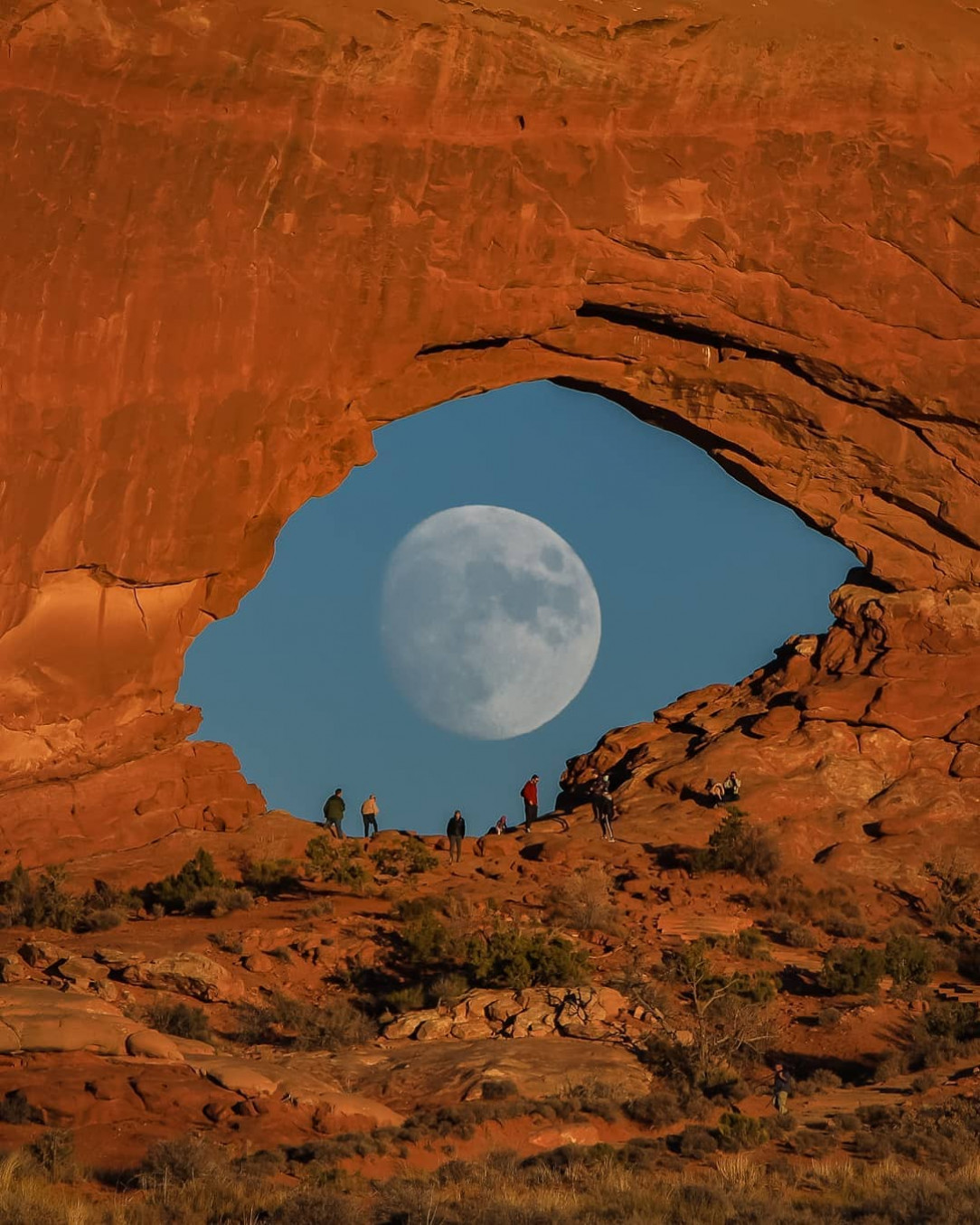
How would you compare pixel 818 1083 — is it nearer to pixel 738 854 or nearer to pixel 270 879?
pixel 738 854

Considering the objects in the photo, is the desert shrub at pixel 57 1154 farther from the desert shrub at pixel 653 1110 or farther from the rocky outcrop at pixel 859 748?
the rocky outcrop at pixel 859 748

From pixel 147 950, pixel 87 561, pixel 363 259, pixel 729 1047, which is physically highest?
pixel 363 259

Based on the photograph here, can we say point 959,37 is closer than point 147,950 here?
No

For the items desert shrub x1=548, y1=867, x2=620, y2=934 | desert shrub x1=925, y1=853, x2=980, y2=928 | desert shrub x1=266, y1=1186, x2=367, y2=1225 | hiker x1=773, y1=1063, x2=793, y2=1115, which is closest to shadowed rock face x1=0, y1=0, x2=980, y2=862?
desert shrub x1=925, y1=853, x2=980, y2=928

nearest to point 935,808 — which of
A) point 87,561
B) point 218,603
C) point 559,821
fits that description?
point 559,821

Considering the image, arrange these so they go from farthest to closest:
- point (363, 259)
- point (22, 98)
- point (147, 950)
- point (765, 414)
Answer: point (765, 414) → point (363, 259) → point (22, 98) → point (147, 950)

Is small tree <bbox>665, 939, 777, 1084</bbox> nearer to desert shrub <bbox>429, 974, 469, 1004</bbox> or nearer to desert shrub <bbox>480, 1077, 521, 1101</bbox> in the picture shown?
desert shrub <bbox>480, 1077, 521, 1101</bbox>

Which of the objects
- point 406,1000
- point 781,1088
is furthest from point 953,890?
point 406,1000

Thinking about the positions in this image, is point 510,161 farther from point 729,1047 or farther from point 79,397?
point 729,1047
